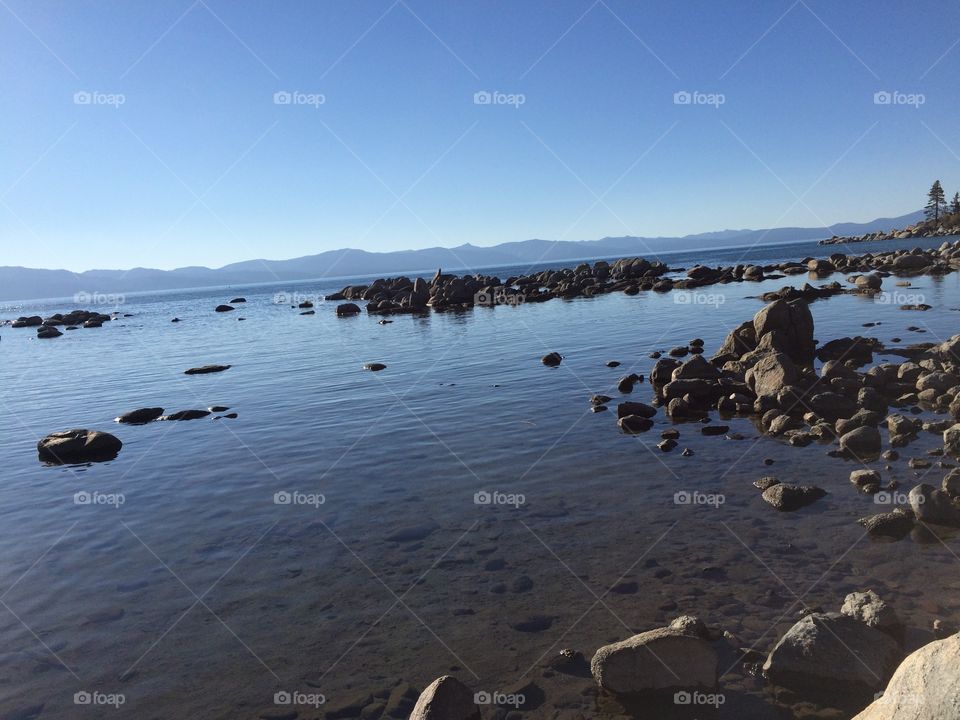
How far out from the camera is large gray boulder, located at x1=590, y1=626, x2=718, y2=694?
7566mm

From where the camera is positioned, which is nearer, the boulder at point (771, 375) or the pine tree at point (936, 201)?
the boulder at point (771, 375)

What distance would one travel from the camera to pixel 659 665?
7633mm

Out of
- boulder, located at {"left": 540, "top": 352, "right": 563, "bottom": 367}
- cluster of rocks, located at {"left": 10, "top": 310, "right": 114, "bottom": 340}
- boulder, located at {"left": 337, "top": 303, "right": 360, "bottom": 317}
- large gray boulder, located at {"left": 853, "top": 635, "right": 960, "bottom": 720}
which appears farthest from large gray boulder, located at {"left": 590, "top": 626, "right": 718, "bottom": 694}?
cluster of rocks, located at {"left": 10, "top": 310, "right": 114, "bottom": 340}

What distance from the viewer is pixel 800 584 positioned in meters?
9.58

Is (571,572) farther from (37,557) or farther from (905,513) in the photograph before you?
(37,557)

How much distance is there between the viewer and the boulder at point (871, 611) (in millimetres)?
8008

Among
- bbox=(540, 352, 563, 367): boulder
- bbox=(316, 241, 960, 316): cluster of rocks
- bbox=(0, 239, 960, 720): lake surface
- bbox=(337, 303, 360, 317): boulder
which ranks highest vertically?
bbox=(316, 241, 960, 316): cluster of rocks

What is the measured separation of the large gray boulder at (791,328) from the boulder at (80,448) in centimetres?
2419

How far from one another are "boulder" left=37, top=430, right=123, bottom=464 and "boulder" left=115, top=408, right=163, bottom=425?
3.67 m

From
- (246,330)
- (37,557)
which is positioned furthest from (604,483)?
(246,330)

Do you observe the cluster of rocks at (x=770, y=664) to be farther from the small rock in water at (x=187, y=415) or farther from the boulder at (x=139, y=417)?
the boulder at (x=139, y=417)

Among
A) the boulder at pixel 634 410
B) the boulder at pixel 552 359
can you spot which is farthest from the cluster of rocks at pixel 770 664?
the boulder at pixel 552 359

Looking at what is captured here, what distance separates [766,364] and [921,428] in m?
5.38

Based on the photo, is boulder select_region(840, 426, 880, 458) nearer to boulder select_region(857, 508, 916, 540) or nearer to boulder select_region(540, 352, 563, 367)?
boulder select_region(857, 508, 916, 540)
